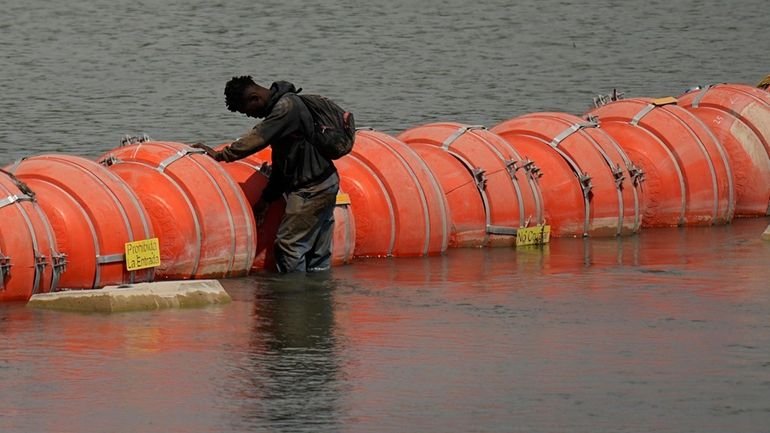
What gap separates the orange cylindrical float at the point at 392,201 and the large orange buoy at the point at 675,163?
2.96 m

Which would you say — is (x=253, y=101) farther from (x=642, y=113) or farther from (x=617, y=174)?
(x=642, y=113)

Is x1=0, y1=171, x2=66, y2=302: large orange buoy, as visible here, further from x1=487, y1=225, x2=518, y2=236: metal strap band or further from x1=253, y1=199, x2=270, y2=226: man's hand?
x1=487, y1=225, x2=518, y2=236: metal strap band

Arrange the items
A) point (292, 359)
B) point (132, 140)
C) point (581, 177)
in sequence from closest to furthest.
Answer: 1. point (292, 359)
2. point (132, 140)
3. point (581, 177)

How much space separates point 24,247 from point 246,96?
8.20 feet

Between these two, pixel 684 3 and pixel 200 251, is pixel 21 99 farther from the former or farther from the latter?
pixel 684 3

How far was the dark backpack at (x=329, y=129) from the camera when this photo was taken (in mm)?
15617

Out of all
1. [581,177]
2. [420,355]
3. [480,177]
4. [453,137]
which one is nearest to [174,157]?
[480,177]

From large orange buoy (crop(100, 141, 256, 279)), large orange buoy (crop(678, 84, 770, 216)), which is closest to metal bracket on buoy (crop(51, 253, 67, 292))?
large orange buoy (crop(100, 141, 256, 279))

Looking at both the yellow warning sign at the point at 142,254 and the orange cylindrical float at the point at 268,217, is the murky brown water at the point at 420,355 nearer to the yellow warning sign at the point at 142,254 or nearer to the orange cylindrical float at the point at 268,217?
the orange cylindrical float at the point at 268,217

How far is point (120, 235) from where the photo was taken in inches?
568

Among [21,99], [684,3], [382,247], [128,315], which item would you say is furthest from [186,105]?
[684,3]

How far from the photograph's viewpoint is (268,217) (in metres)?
15.9

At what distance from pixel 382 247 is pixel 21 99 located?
16.8m

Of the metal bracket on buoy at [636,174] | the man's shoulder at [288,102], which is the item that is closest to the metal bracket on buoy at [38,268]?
the man's shoulder at [288,102]
